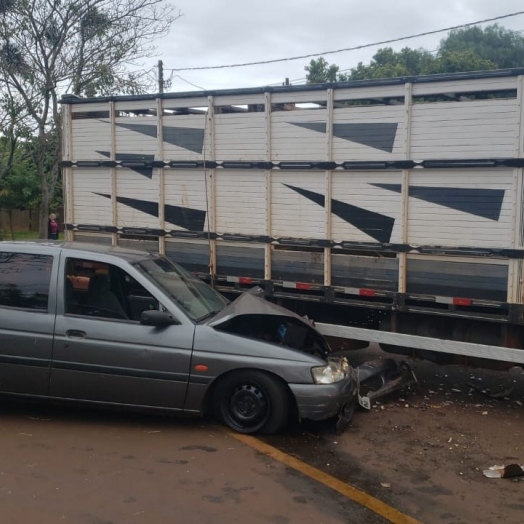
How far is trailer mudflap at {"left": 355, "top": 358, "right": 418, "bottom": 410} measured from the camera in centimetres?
673

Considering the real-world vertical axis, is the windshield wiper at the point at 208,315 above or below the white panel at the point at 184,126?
below

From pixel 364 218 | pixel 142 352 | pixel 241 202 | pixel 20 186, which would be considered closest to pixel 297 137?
pixel 241 202

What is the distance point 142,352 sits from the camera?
5656 millimetres

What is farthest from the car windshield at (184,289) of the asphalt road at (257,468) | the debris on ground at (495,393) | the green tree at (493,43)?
the green tree at (493,43)

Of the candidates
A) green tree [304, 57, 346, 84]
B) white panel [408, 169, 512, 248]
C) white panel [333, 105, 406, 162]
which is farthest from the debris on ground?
green tree [304, 57, 346, 84]

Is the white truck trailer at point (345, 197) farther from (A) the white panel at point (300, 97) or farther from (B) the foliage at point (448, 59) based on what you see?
(B) the foliage at point (448, 59)

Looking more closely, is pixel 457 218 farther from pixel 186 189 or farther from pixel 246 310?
pixel 186 189

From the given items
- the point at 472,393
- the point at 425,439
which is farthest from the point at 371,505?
the point at 472,393

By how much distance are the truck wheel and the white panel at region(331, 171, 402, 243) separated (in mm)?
2178

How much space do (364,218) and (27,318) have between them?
11.2ft

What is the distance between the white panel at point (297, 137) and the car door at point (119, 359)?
2532mm

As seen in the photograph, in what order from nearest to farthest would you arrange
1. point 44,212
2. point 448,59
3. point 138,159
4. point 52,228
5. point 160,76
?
1. point 138,159
2. point 44,212
3. point 52,228
4. point 160,76
5. point 448,59

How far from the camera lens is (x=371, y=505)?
14.6 feet

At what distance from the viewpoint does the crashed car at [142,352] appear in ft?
18.4
